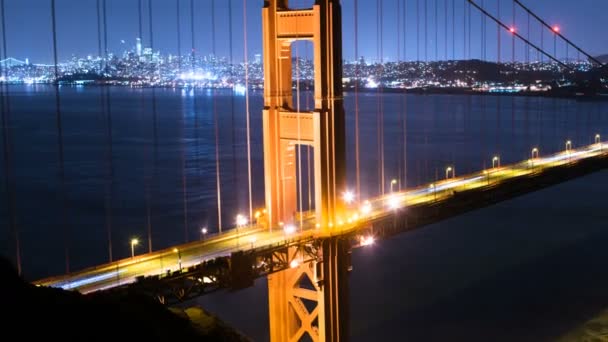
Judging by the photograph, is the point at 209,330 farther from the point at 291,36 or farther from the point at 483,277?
the point at 483,277

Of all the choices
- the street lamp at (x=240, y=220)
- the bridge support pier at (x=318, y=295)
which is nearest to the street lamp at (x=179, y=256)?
the street lamp at (x=240, y=220)

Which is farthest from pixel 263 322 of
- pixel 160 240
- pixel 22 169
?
pixel 22 169

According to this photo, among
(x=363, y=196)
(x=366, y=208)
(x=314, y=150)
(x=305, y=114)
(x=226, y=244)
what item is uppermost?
(x=305, y=114)

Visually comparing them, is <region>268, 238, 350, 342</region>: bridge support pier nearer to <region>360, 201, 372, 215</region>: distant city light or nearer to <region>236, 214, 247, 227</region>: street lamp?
<region>236, 214, 247, 227</region>: street lamp

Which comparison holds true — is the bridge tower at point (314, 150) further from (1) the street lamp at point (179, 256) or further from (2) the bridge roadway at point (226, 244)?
(1) the street lamp at point (179, 256)

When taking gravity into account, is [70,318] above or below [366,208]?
above

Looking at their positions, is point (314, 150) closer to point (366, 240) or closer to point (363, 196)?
point (366, 240)

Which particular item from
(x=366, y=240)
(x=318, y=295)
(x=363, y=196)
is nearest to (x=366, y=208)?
(x=366, y=240)
